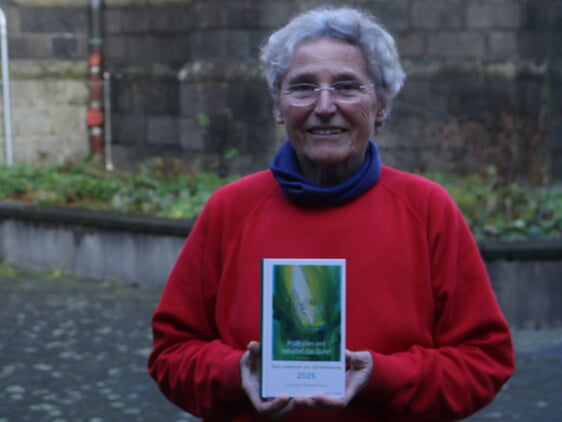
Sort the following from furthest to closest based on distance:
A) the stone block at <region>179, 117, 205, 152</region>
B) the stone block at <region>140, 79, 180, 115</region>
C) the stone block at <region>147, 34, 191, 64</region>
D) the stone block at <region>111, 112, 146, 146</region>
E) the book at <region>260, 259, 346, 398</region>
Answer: the stone block at <region>111, 112, 146, 146</region>
the stone block at <region>140, 79, 180, 115</region>
the stone block at <region>147, 34, 191, 64</region>
the stone block at <region>179, 117, 205, 152</region>
the book at <region>260, 259, 346, 398</region>

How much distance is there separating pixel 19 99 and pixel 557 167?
6.38 metres

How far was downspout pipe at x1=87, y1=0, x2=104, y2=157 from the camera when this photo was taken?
12555mm

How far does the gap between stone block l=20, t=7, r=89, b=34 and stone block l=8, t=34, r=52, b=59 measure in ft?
0.28

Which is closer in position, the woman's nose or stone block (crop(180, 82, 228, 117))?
the woman's nose

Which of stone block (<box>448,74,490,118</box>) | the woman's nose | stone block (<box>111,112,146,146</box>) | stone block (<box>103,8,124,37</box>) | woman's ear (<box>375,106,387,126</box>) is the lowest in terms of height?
stone block (<box>111,112,146,146</box>)

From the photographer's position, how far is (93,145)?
12.8 meters

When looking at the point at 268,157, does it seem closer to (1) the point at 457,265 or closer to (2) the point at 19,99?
(2) the point at 19,99

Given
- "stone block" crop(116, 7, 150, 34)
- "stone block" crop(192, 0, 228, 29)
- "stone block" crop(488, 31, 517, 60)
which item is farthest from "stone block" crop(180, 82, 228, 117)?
"stone block" crop(488, 31, 517, 60)

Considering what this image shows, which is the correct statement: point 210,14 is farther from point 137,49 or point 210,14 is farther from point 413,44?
point 413,44

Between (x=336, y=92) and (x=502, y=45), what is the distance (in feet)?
28.6

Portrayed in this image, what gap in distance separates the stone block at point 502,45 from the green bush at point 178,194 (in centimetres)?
142

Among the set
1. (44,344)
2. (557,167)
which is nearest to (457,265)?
(44,344)

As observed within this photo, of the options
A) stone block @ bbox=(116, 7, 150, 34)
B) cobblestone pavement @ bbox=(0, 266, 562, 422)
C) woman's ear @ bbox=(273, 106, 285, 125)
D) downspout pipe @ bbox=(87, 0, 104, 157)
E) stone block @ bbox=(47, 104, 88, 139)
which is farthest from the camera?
stone block @ bbox=(47, 104, 88, 139)

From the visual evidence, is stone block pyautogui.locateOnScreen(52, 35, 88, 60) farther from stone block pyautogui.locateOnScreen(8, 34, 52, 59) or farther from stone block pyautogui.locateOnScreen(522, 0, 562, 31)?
stone block pyautogui.locateOnScreen(522, 0, 562, 31)
